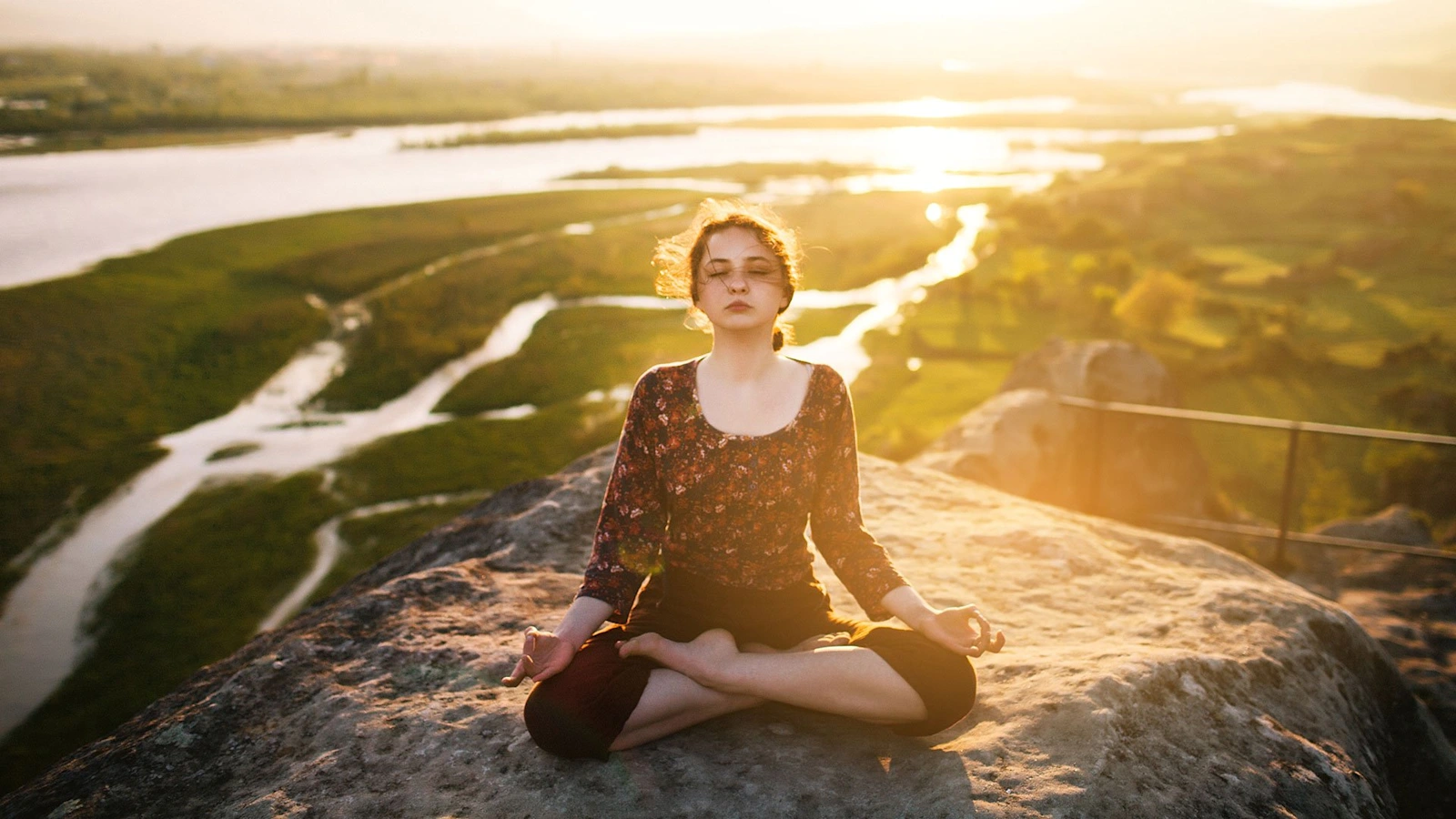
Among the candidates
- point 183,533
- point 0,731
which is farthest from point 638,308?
point 0,731

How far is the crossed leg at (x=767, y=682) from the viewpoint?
11.0ft

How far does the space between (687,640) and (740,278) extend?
1.57 metres

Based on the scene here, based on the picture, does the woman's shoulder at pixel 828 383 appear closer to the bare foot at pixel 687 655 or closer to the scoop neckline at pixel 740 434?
the scoop neckline at pixel 740 434

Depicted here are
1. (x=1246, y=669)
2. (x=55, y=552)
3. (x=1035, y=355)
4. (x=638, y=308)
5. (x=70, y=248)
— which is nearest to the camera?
(x=1246, y=669)

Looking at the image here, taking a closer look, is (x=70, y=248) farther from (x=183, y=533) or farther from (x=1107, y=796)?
(x=1107, y=796)

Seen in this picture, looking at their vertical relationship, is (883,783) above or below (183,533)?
above

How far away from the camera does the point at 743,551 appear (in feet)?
12.3

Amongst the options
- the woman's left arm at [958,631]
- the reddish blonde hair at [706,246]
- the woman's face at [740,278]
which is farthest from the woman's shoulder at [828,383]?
the woman's left arm at [958,631]

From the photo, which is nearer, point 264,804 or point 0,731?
point 264,804

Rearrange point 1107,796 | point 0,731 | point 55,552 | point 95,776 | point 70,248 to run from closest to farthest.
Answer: point 1107,796 < point 95,776 < point 0,731 < point 55,552 < point 70,248

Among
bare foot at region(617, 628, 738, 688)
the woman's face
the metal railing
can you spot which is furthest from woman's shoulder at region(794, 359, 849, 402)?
the metal railing

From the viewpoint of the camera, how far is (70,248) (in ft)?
147

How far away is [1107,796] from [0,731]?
18.2m

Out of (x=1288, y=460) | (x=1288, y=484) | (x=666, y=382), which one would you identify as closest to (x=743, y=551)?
(x=666, y=382)
